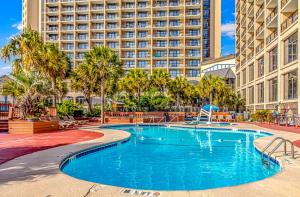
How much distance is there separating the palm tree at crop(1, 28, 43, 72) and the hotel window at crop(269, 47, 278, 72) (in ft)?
78.7

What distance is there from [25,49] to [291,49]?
78.2 ft

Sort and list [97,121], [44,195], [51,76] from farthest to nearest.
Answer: [97,121]
[51,76]
[44,195]

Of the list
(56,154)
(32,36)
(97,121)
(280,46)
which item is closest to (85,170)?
(56,154)

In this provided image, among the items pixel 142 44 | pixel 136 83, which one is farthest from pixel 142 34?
pixel 136 83

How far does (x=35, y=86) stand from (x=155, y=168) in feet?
42.5

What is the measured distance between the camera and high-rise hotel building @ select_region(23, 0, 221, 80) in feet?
227

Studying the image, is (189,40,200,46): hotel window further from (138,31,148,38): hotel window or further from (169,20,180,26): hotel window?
(138,31,148,38): hotel window

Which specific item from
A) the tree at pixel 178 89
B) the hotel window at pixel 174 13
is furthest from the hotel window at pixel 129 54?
the tree at pixel 178 89

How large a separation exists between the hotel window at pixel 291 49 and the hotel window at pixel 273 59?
2949 mm

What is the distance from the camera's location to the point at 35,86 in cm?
1908

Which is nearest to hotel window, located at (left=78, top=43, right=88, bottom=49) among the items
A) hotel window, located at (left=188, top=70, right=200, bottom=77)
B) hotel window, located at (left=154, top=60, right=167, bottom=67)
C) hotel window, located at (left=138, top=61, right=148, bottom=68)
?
hotel window, located at (left=138, top=61, right=148, bottom=68)

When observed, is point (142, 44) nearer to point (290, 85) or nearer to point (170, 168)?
point (290, 85)

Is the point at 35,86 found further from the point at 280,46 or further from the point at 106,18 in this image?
the point at 106,18

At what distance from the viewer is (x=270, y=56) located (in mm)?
32625
